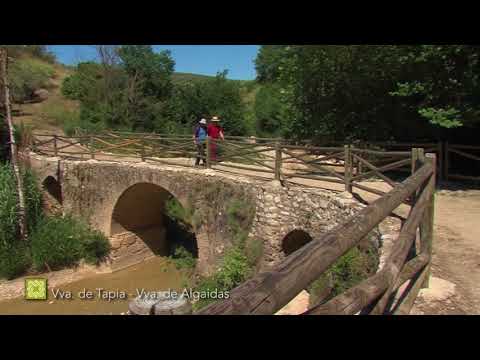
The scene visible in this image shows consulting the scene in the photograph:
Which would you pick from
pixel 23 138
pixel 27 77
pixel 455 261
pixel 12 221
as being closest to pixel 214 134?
pixel 455 261

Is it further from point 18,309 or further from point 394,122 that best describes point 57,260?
point 394,122

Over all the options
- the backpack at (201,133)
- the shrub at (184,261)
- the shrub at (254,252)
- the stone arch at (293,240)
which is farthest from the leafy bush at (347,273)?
the shrub at (184,261)

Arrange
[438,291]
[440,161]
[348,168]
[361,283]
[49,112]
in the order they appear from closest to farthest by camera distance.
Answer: [361,283]
[438,291]
[348,168]
[440,161]
[49,112]

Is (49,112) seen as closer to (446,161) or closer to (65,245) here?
(65,245)

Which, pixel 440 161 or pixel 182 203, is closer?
pixel 440 161

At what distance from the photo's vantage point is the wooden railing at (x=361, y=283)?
5.13ft

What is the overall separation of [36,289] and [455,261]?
12119 millimetres

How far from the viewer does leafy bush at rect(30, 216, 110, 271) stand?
1357 cm

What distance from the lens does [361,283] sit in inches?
107

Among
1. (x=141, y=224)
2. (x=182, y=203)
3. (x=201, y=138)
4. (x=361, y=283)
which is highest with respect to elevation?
(x=201, y=138)

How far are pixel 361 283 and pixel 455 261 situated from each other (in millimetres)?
3213

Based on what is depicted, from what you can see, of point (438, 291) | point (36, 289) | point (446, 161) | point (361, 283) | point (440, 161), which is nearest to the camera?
point (361, 283)

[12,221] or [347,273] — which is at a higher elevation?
[347,273]
